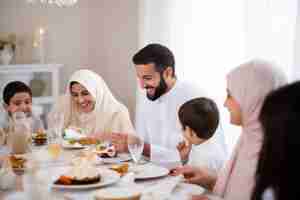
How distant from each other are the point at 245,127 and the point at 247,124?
0.06ft

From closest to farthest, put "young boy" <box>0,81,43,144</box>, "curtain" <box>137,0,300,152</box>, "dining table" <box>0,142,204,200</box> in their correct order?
"dining table" <box>0,142,204,200</box> < "curtain" <box>137,0,300,152</box> < "young boy" <box>0,81,43,144</box>

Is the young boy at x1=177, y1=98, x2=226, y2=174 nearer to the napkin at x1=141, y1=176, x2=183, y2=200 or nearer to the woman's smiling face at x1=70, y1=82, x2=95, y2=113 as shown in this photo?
the napkin at x1=141, y1=176, x2=183, y2=200

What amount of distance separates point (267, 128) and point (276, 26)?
1750 mm

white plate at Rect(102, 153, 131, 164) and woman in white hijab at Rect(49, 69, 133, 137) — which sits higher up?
woman in white hijab at Rect(49, 69, 133, 137)

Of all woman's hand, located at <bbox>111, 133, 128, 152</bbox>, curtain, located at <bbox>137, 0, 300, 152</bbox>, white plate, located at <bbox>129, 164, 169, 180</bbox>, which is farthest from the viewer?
curtain, located at <bbox>137, 0, 300, 152</bbox>

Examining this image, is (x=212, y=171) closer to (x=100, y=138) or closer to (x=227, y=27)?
(x=100, y=138)

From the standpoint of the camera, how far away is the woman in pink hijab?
176 centimetres

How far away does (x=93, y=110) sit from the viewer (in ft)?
10.7

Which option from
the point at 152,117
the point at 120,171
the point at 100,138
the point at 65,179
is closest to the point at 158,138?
the point at 152,117

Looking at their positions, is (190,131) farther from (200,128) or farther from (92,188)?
(92,188)

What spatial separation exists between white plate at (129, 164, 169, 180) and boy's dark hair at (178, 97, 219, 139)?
323 millimetres

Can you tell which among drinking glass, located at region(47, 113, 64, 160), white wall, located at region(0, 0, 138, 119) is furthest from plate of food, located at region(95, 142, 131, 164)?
white wall, located at region(0, 0, 138, 119)

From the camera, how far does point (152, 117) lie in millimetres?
3096

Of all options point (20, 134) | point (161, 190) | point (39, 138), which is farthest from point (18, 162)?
point (161, 190)
